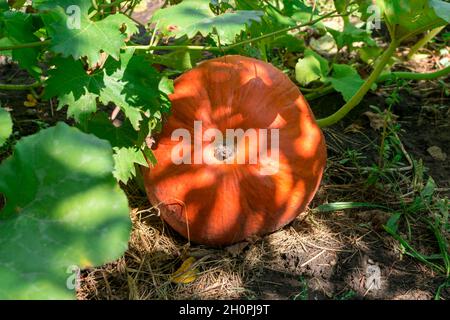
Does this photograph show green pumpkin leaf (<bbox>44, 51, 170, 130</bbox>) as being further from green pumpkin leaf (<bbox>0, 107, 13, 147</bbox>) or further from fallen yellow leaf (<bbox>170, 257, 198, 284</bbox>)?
fallen yellow leaf (<bbox>170, 257, 198, 284</bbox>)

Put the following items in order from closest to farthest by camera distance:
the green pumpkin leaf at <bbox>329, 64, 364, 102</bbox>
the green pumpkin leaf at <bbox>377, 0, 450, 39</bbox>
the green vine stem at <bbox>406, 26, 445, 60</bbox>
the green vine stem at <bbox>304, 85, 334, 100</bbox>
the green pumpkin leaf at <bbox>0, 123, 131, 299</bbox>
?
the green pumpkin leaf at <bbox>0, 123, 131, 299</bbox>
the green pumpkin leaf at <bbox>377, 0, 450, 39</bbox>
the green pumpkin leaf at <bbox>329, 64, 364, 102</bbox>
the green vine stem at <bbox>304, 85, 334, 100</bbox>
the green vine stem at <bbox>406, 26, 445, 60</bbox>

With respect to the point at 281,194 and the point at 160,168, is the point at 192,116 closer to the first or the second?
the point at 160,168

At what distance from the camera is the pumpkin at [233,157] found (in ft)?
6.98

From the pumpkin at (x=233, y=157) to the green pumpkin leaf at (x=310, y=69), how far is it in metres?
0.56

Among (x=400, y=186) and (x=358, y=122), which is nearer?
(x=400, y=186)

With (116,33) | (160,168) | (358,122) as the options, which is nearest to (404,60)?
(358,122)

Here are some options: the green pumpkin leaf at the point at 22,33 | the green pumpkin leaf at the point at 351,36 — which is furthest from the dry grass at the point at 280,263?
the green pumpkin leaf at the point at 351,36

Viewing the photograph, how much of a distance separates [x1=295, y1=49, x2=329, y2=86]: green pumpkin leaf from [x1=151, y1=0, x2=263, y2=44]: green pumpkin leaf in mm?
906

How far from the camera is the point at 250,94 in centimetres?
220

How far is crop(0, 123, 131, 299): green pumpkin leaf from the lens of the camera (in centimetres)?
147

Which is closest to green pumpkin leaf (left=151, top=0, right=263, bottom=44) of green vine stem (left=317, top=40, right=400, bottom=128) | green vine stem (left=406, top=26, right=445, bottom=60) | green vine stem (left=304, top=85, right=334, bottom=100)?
green vine stem (left=317, top=40, right=400, bottom=128)

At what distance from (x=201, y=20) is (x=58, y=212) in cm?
75

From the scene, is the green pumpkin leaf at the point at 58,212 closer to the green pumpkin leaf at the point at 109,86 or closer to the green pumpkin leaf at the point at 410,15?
the green pumpkin leaf at the point at 109,86

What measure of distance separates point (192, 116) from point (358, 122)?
1.05 m
